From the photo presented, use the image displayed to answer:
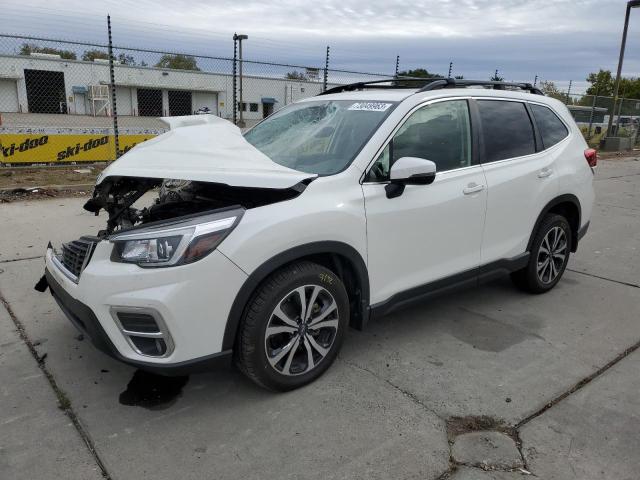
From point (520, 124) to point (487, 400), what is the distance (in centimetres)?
237

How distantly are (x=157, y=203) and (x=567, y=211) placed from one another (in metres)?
3.63

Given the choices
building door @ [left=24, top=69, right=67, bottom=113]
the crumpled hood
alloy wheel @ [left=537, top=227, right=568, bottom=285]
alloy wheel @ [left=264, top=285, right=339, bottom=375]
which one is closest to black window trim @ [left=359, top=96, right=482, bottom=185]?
the crumpled hood

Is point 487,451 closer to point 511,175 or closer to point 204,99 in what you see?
point 511,175

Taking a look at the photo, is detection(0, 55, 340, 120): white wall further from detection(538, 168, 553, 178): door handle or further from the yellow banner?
detection(538, 168, 553, 178): door handle

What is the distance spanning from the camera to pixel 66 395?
3062 millimetres

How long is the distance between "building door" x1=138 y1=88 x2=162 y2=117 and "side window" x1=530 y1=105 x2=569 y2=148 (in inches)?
1609

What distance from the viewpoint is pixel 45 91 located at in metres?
39.2

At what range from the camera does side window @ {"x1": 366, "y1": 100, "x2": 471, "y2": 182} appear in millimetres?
3395

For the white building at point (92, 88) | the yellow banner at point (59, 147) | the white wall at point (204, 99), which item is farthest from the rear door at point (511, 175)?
the white wall at point (204, 99)

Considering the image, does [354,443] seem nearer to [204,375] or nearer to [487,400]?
[487,400]

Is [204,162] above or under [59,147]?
above

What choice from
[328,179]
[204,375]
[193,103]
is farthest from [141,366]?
[193,103]

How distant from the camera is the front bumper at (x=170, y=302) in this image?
257 centimetres

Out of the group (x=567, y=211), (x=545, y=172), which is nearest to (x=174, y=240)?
(x=545, y=172)
